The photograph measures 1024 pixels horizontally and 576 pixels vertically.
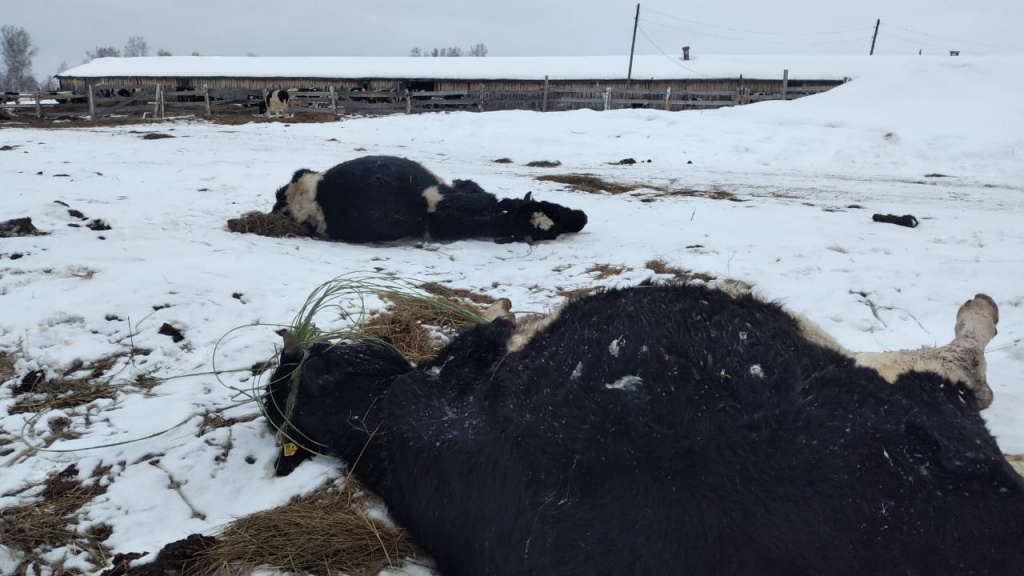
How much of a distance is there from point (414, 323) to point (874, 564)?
11.5 ft

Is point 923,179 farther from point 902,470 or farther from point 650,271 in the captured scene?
point 902,470

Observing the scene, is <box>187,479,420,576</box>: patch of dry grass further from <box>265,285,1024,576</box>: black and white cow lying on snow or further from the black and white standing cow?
the black and white standing cow

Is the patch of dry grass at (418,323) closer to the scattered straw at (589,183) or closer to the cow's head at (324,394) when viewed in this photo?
the cow's head at (324,394)

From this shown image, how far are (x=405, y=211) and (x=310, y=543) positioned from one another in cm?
537

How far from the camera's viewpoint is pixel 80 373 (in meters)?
3.87

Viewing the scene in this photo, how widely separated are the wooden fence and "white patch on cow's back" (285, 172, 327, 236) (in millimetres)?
20566

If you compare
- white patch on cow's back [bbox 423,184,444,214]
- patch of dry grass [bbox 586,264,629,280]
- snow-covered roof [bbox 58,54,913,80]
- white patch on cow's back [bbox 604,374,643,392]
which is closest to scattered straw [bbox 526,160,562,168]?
white patch on cow's back [bbox 423,184,444,214]

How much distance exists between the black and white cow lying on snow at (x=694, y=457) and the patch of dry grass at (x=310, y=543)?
0.41 feet

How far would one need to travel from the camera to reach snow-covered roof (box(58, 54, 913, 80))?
32594mm

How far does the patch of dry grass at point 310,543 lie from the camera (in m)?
2.43

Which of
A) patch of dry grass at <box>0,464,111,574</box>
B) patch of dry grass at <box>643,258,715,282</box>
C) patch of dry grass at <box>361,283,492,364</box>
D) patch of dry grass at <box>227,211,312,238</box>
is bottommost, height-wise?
patch of dry grass at <box>0,464,111,574</box>

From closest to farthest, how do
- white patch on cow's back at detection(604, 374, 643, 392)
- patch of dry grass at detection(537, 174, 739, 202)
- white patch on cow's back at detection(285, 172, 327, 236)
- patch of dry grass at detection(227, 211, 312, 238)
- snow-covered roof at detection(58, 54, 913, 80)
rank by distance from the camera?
white patch on cow's back at detection(604, 374, 643, 392) → patch of dry grass at detection(227, 211, 312, 238) → white patch on cow's back at detection(285, 172, 327, 236) → patch of dry grass at detection(537, 174, 739, 202) → snow-covered roof at detection(58, 54, 913, 80)

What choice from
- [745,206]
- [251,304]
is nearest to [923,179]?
[745,206]

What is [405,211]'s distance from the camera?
7516 millimetres
